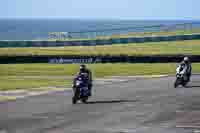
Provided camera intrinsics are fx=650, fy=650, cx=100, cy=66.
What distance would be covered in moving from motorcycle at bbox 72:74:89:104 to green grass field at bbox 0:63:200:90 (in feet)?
43.0

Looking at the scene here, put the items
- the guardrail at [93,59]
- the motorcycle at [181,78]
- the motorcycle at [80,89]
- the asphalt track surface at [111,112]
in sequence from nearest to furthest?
1. the asphalt track surface at [111,112]
2. the motorcycle at [80,89]
3. the motorcycle at [181,78]
4. the guardrail at [93,59]

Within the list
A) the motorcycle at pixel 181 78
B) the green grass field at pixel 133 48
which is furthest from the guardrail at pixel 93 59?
the motorcycle at pixel 181 78

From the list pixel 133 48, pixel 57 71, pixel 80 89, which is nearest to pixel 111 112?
pixel 80 89

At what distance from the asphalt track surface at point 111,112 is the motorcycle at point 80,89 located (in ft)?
1.57

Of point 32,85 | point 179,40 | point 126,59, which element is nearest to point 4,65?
point 126,59

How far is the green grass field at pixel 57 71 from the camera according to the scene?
4503 centimetres

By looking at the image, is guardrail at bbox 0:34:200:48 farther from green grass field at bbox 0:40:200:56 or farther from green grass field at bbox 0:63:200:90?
green grass field at bbox 0:63:200:90

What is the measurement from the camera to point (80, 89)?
28594 mm

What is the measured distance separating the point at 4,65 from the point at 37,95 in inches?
1005

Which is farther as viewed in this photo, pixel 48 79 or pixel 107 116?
pixel 48 79

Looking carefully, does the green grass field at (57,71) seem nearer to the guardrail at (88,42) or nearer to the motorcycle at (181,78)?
the motorcycle at (181,78)

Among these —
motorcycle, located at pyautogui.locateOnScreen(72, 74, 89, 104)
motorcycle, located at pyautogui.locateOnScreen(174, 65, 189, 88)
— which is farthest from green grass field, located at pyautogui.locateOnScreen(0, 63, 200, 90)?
motorcycle, located at pyautogui.locateOnScreen(72, 74, 89, 104)

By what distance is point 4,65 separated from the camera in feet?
192

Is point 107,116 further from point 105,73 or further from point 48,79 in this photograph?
point 105,73
